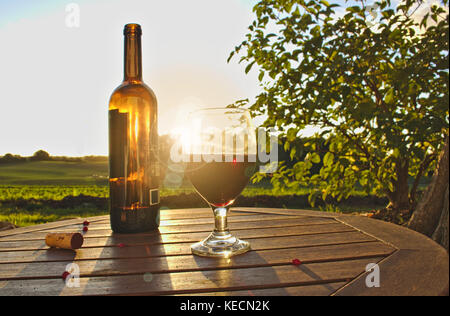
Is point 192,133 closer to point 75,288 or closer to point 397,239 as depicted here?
point 75,288

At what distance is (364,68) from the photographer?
3.34 m

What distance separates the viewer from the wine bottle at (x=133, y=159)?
1.53 m

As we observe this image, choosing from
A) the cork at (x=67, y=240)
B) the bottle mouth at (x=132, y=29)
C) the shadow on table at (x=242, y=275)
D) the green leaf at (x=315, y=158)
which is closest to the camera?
the shadow on table at (x=242, y=275)

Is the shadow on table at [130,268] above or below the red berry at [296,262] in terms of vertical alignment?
below

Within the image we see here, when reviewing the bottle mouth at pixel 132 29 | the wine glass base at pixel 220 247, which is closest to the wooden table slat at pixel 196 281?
the wine glass base at pixel 220 247

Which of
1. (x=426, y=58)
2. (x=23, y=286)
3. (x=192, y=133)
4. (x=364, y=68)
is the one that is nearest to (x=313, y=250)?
(x=192, y=133)

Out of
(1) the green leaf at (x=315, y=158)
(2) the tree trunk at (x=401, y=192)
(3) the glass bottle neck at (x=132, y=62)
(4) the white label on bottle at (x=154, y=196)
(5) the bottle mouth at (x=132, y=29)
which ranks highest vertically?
(5) the bottle mouth at (x=132, y=29)

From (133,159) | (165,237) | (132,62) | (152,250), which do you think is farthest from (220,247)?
(132,62)

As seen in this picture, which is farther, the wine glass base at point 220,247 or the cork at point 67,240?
the cork at point 67,240

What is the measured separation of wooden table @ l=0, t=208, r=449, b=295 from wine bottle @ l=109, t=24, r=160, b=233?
0.30 ft

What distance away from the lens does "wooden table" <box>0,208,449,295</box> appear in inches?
34.3

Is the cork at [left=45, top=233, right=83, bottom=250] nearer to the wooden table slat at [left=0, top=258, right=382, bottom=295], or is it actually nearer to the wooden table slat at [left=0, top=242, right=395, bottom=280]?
the wooden table slat at [left=0, top=242, right=395, bottom=280]

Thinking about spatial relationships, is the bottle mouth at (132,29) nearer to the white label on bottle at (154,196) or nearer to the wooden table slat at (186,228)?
the white label on bottle at (154,196)

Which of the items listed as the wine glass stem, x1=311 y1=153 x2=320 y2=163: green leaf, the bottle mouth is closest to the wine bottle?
the bottle mouth
